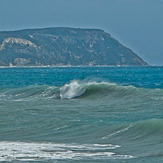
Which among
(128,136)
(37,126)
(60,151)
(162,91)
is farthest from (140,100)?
(60,151)

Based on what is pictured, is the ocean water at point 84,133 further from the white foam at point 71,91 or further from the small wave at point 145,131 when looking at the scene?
the white foam at point 71,91

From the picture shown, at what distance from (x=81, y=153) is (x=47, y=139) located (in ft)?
11.2

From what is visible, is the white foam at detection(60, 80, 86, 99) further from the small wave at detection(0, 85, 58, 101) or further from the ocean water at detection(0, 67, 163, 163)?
the ocean water at detection(0, 67, 163, 163)

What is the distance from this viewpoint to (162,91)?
124 ft

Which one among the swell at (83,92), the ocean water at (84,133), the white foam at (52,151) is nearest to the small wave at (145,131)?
the ocean water at (84,133)

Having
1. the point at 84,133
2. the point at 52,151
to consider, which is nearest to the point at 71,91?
the point at 84,133

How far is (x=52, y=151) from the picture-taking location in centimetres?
1730

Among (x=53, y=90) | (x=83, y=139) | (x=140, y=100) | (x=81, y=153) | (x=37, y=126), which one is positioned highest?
(x=53, y=90)

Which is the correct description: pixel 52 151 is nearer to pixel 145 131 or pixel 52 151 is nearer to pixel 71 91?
pixel 145 131

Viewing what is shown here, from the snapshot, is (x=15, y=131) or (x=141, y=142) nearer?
(x=141, y=142)

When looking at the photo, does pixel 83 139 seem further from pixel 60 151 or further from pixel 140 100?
pixel 140 100

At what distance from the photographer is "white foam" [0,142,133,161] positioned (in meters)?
16.3

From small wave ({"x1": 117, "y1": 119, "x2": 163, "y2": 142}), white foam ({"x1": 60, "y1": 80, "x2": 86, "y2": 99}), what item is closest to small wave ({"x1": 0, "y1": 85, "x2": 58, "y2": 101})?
white foam ({"x1": 60, "y1": 80, "x2": 86, "y2": 99})

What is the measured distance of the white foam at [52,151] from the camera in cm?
1628
